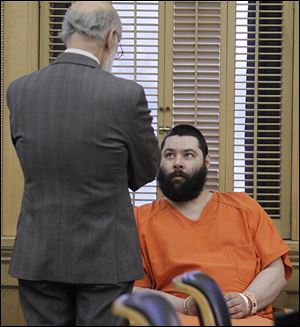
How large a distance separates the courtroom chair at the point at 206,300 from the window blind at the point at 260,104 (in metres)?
1.58

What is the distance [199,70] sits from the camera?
3.17 m

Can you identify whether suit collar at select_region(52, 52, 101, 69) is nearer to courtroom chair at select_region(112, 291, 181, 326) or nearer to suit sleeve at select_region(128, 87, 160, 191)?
suit sleeve at select_region(128, 87, 160, 191)

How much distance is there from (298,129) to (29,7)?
1376mm

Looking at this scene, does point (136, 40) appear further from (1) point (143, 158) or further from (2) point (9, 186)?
(1) point (143, 158)

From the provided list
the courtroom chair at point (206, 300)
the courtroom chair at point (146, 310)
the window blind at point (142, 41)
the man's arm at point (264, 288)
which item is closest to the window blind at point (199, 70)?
the window blind at point (142, 41)

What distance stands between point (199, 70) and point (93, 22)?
4.28 feet

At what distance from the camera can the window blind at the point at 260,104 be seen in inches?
125

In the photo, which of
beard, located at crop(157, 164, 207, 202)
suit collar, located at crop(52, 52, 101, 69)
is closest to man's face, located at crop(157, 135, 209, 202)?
beard, located at crop(157, 164, 207, 202)

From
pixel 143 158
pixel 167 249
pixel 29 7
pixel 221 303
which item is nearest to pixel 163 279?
pixel 167 249

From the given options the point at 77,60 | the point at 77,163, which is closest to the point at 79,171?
the point at 77,163

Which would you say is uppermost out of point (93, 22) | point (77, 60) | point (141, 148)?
point (93, 22)

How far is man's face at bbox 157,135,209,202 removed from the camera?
2.75 meters

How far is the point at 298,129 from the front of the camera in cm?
313

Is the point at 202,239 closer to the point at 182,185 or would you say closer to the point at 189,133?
the point at 182,185
